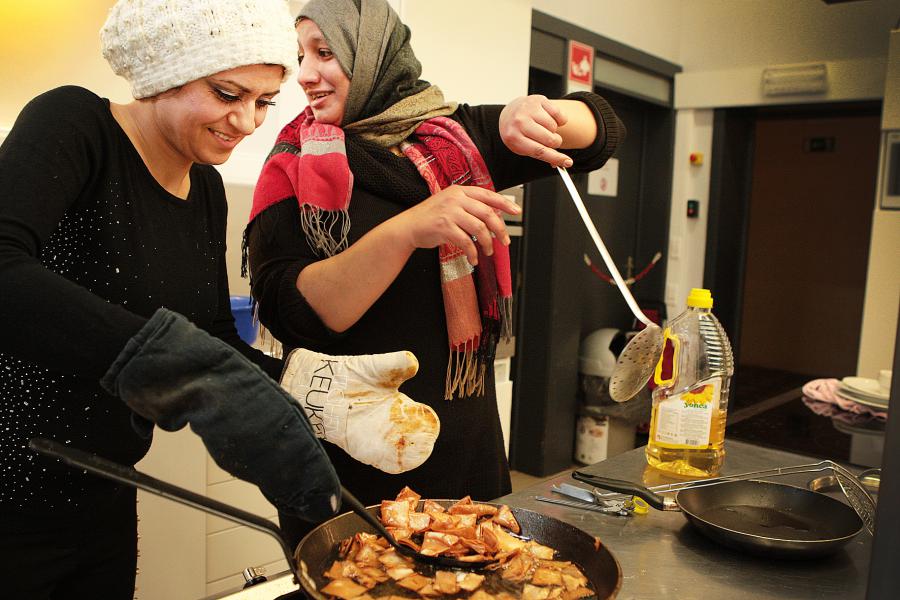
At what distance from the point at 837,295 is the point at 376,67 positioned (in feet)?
18.7

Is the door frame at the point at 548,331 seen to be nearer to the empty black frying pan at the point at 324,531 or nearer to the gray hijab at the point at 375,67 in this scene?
the gray hijab at the point at 375,67

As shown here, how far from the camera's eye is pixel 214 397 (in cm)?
72

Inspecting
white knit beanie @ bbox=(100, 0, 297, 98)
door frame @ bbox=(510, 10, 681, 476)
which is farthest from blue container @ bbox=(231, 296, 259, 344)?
door frame @ bbox=(510, 10, 681, 476)

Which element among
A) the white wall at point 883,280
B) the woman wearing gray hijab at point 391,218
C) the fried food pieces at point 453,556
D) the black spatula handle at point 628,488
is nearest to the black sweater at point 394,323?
the woman wearing gray hijab at point 391,218

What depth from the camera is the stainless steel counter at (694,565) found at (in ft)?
3.08

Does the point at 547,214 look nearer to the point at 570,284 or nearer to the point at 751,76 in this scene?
the point at 570,284

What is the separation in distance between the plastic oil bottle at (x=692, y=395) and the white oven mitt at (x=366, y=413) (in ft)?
1.55

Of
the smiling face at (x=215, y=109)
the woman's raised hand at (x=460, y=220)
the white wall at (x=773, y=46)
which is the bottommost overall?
the woman's raised hand at (x=460, y=220)

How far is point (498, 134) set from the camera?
1.50 m

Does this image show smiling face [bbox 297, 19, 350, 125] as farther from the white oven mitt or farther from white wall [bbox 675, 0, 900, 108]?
white wall [bbox 675, 0, 900, 108]

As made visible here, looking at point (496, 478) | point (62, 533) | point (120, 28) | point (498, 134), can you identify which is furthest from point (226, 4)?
point (496, 478)

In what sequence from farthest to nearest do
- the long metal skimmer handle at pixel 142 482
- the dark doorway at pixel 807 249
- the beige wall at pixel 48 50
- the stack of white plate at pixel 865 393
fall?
the dark doorway at pixel 807 249 < the beige wall at pixel 48 50 < the stack of white plate at pixel 865 393 < the long metal skimmer handle at pixel 142 482

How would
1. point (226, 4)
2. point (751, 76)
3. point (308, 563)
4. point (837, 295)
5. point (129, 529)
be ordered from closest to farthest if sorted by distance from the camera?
1. point (308, 563)
2. point (226, 4)
3. point (129, 529)
4. point (751, 76)
5. point (837, 295)

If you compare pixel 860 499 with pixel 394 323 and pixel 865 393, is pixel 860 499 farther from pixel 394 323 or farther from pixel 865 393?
pixel 865 393
